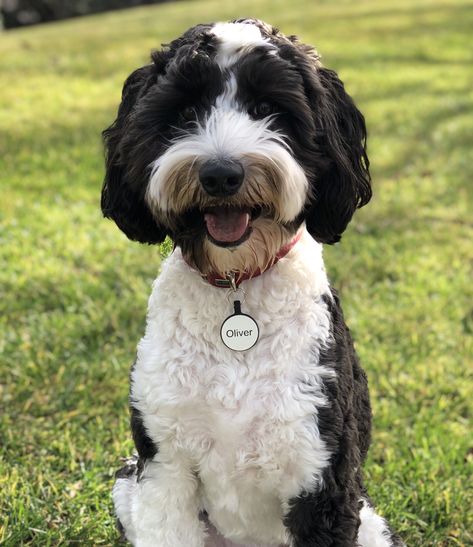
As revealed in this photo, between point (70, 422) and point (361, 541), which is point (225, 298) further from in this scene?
point (70, 422)

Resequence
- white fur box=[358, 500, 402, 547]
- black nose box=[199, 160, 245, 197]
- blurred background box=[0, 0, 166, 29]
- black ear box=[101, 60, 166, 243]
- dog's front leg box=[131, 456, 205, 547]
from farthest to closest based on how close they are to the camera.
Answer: blurred background box=[0, 0, 166, 29] → white fur box=[358, 500, 402, 547] → dog's front leg box=[131, 456, 205, 547] → black ear box=[101, 60, 166, 243] → black nose box=[199, 160, 245, 197]

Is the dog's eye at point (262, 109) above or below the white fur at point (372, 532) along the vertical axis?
above

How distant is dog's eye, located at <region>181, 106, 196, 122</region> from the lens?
2.25 m

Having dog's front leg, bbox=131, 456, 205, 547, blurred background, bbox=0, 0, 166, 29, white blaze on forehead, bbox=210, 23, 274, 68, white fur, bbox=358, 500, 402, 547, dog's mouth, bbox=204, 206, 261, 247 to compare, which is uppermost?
white blaze on forehead, bbox=210, 23, 274, 68

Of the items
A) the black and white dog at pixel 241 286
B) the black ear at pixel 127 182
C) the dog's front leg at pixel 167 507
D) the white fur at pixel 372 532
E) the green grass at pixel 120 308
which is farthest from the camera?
the green grass at pixel 120 308

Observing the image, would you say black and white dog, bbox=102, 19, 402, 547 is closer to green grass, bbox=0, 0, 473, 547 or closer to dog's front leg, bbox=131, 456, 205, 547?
dog's front leg, bbox=131, 456, 205, 547

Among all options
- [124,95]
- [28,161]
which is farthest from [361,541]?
[28,161]

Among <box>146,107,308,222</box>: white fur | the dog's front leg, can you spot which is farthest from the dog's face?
the dog's front leg

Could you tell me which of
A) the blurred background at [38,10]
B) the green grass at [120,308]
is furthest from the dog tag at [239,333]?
the blurred background at [38,10]

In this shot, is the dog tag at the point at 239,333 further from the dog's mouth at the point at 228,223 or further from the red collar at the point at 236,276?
the dog's mouth at the point at 228,223

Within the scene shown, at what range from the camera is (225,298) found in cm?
244

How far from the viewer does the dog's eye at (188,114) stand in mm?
2246

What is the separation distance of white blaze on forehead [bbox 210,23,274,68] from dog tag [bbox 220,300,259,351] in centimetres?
74

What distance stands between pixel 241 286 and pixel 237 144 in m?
0.51
